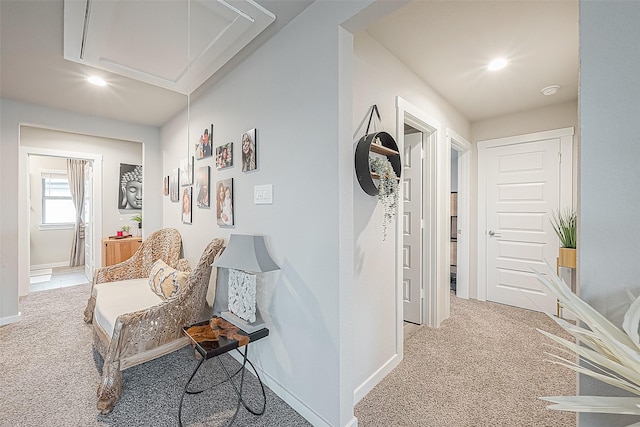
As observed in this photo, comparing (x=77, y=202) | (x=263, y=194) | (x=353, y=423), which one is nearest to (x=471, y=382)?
(x=353, y=423)

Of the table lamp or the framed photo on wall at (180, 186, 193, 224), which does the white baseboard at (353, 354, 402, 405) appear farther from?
the framed photo on wall at (180, 186, 193, 224)

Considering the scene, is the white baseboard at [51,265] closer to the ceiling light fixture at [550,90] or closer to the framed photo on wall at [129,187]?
the framed photo on wall at [129,187]

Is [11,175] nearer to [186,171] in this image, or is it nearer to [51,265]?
[186,171]

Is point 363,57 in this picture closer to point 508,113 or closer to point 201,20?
point 201,20

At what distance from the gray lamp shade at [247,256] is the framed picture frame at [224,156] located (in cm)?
78

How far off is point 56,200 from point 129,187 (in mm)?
2331

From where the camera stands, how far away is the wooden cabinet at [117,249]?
3877 millimetres

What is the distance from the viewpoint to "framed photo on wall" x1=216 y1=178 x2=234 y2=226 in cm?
227

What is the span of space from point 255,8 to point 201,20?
1.28ft

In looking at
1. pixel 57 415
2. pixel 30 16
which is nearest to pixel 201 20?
pixel 30 16

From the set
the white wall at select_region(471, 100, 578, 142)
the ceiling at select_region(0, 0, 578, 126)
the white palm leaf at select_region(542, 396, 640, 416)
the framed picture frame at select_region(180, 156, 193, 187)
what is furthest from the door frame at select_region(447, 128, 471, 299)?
the white palm leaf at select_region(542, 396, 640, 416)

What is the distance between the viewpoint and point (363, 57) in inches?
73.4

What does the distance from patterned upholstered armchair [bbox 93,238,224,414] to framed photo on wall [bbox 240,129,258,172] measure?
684 mm

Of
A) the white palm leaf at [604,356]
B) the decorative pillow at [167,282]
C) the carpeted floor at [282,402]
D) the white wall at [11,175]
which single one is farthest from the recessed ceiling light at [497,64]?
the white wall at [11,175]
